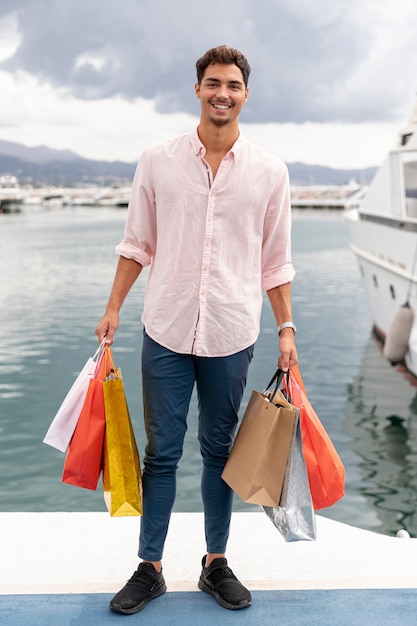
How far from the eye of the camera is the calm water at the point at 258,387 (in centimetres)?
686

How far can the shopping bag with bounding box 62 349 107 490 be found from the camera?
262cm

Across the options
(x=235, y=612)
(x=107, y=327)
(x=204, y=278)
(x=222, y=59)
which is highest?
(x=222, y=59)

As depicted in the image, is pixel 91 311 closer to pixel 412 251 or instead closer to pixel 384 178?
pixel 384 178

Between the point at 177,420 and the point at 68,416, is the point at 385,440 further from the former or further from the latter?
the point at 68,416

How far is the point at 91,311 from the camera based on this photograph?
1845 centimetres

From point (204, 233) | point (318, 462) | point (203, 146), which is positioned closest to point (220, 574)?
point (318, 462)

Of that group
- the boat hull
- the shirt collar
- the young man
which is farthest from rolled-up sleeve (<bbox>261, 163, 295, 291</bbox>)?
the boat hull

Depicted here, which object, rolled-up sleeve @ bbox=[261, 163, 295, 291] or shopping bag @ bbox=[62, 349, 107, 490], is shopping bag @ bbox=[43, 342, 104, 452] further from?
rolled-up sleeve @ bbox=[261, 163, 295, 291]

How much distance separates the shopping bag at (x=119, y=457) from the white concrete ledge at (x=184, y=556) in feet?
1.09

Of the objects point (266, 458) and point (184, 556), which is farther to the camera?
point (184, 556)

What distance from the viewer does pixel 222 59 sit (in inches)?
97.6

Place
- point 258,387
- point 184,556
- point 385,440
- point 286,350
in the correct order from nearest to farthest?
point 286,350 < point 184,556 < point 385,440 < point 258,387

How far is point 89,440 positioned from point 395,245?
365 inches

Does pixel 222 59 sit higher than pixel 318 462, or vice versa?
pixel 222 59
